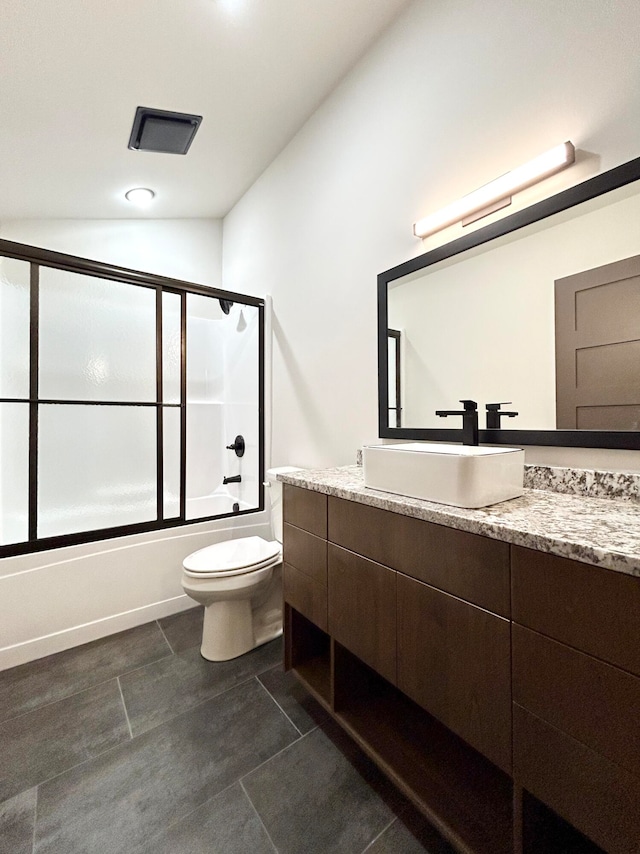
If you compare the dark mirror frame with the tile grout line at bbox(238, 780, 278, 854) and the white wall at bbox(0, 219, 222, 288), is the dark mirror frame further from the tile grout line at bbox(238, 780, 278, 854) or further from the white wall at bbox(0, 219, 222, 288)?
the white wall at bbox(0, 219, 222, 288)

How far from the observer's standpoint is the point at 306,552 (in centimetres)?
140

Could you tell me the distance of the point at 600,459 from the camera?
1068 mm

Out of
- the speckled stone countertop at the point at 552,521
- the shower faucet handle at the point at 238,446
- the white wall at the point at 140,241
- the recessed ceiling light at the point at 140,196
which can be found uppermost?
the recessed ceiling light at the point at 140,196

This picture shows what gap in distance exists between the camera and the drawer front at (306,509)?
1321 mm

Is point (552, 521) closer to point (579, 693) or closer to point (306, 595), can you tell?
point (579, 693)

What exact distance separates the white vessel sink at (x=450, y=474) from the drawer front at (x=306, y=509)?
23cm

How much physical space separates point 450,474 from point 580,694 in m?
0.48

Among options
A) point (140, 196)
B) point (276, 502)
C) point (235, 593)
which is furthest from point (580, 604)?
point (140, 196)

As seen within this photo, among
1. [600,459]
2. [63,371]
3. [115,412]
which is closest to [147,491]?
[115,412]

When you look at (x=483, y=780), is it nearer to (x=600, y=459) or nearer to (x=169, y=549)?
(x=600, y=459)

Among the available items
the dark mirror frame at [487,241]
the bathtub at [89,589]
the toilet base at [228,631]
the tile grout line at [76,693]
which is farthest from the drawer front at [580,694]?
the bathtub at [89,589]

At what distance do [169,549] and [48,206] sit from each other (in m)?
2.25

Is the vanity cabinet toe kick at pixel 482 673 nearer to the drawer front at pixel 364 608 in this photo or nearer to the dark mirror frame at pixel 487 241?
the drawer front at pixel 364 608

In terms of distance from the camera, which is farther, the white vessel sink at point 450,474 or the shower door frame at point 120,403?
the shower door frame at point 120,403
